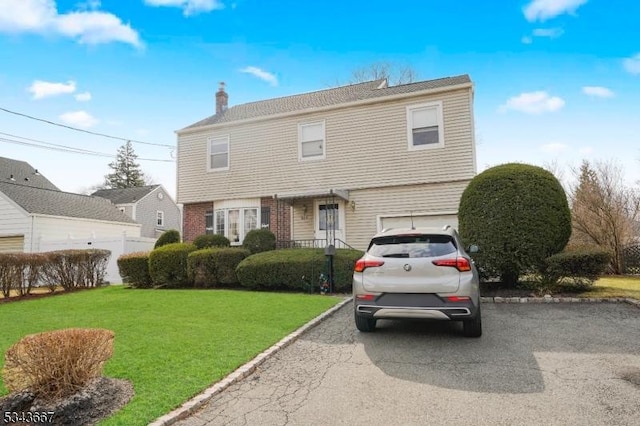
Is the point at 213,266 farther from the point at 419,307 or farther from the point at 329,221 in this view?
the point at 419,307

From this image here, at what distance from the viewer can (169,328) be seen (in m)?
6.29

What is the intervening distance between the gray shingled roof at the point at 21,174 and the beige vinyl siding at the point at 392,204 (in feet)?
91.0

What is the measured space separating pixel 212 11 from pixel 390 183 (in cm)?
830

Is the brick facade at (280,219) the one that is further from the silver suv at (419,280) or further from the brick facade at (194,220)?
the silver suv at (419,280)

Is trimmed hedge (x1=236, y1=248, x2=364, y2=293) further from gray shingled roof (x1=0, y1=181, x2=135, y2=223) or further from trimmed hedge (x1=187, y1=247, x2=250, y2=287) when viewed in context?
gray shingled roof (x1=0, y1=181, x2=135, y2=223)

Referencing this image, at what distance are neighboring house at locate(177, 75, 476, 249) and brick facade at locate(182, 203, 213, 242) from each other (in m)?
0.05

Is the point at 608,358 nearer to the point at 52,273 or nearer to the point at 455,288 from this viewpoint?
the point at 455,288

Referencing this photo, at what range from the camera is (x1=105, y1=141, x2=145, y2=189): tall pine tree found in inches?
2083

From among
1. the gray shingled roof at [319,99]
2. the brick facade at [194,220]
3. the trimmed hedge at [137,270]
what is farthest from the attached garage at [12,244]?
the gray shingled roof at [319,99]

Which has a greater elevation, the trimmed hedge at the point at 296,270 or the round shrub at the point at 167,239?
the round shrub at the point at 167,239

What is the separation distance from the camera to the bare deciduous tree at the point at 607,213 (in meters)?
15.0

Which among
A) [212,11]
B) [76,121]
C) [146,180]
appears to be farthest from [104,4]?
[146,180]

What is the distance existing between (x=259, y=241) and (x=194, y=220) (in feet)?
15.1

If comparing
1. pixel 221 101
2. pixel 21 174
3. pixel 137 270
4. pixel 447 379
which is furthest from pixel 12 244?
pixel 447 379
